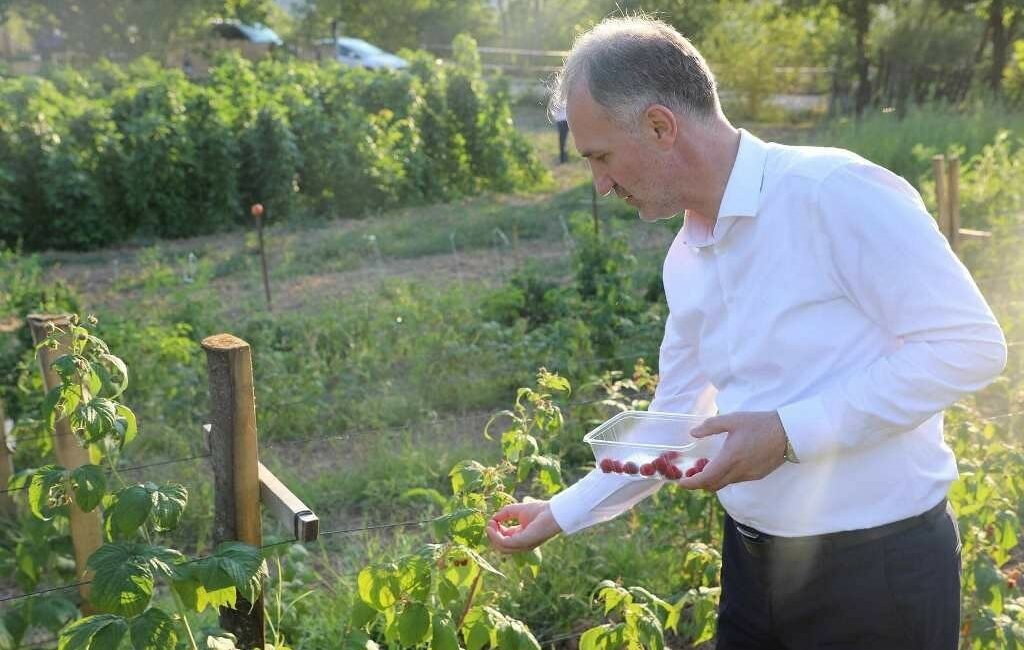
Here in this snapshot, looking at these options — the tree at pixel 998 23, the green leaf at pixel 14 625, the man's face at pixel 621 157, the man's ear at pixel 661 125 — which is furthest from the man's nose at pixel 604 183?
the tree at pixel 998 23

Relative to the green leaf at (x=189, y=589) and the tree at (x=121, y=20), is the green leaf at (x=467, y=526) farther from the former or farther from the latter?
the tree at (x=121, y=20)

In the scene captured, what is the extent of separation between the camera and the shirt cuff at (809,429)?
163 cm

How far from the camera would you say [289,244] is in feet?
34.8

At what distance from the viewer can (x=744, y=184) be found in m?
1.70

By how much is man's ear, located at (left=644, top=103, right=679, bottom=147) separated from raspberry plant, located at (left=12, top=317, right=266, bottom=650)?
1043 mm

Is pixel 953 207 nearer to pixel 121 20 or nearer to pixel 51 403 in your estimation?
pixel 51 403

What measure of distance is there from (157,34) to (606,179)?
26635mm

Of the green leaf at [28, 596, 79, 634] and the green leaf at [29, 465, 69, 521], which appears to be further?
the green leaf at [28, 596, 79, 634]

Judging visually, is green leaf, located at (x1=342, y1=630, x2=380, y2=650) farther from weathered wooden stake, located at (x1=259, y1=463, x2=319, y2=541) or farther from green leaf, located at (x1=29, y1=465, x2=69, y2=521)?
green leaf, located at (x1=29, y1=465, x2=69, y2=521)

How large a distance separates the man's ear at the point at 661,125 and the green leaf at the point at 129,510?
113 centimetres

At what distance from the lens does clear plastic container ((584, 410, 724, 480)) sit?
1796 mm

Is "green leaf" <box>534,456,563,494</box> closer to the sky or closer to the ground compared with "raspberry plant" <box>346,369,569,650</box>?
closer to the sky

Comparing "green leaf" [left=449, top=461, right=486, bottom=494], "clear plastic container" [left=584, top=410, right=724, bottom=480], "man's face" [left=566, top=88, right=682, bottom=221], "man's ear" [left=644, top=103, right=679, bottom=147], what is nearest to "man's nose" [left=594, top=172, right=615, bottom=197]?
"man's face" [left=566, top=88, right=682, bottom=221]

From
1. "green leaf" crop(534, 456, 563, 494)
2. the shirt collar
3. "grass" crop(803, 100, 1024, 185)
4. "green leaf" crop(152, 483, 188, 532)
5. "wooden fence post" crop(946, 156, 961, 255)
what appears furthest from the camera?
"grass" crop(803, 100, 1024, 185)
